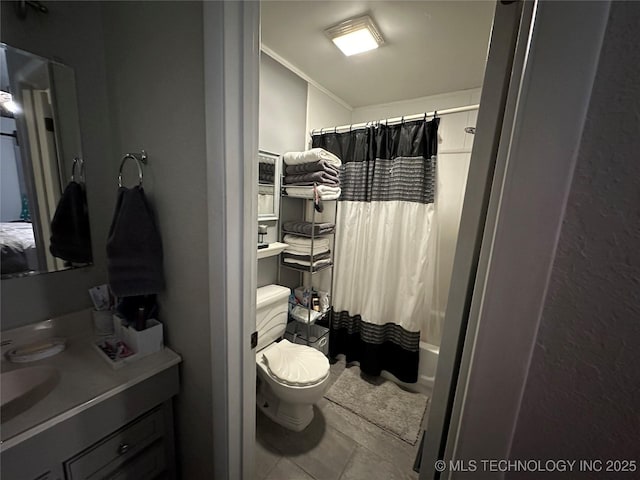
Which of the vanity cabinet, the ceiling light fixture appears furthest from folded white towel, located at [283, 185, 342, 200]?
the vanity cabinet

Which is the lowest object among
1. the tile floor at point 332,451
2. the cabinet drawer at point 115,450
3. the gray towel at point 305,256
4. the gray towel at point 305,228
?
the tile floor at point 332,451

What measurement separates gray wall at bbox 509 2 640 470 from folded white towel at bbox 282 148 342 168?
1.53 metres

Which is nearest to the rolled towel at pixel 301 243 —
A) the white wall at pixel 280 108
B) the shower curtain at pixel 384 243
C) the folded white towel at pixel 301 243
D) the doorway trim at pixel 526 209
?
the folded white towel at pixel 301 243

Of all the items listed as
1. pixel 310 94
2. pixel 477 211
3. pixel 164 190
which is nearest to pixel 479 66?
pixel 310 94

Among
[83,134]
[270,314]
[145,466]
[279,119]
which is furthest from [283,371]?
[279,119]

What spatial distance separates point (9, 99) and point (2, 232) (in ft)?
1.57

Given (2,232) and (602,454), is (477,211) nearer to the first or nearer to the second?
(602,454)

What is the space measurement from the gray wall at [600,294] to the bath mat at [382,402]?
1.53m

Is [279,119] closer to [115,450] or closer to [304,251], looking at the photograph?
[304,251]

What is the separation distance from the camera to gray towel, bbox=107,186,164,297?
2.88 feet

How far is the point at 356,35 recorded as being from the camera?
4.59 ft

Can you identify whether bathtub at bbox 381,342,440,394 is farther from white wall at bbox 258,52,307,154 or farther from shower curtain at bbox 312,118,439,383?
white wall at bbox 258,52,307,154

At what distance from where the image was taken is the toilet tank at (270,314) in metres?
1.63

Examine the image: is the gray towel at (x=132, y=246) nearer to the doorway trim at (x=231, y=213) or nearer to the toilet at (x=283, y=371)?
the doorway trim at (x=231, y=213)
